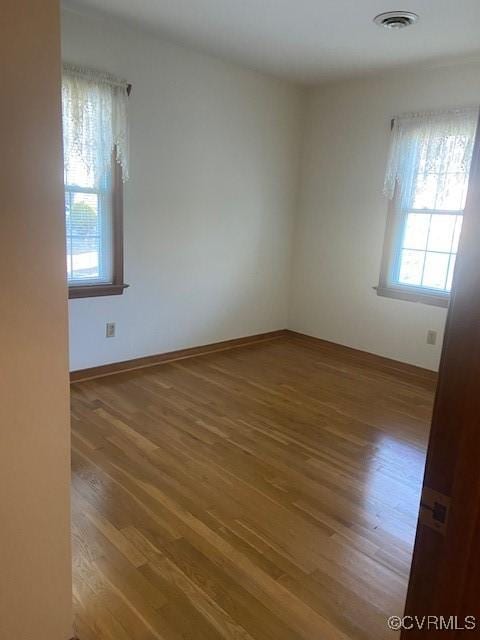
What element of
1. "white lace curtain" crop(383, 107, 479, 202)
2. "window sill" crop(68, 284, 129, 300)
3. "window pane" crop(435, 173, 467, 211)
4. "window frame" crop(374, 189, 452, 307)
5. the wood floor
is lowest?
the wood floor

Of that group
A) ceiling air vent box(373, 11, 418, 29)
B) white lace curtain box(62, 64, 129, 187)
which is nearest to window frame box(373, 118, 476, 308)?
ceiling air vent box(373, 11, 418, 29)

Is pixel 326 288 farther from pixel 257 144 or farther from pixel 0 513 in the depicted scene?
pixel 0 513

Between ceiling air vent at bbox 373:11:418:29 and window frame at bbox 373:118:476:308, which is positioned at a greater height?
ceiling air vent at bbox 373:11:418:29

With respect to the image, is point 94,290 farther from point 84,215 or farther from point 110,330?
point 84,215

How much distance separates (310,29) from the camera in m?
3.27

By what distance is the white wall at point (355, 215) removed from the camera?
4.14 meters

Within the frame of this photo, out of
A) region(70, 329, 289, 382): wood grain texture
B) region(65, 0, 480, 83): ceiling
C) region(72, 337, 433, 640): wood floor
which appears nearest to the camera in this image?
region(72, 337, 433, 640): wood floor

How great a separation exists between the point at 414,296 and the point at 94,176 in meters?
2.85

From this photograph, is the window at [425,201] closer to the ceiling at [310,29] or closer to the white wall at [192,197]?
the ceiling at [310,29]

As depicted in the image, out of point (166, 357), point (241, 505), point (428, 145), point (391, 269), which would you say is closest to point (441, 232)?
point (391, 269)

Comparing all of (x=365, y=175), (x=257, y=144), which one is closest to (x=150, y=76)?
(x=257, y=144)

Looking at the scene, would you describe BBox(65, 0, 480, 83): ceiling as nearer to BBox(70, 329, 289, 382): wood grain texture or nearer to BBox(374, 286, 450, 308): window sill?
BBox(374, 286, 450, 308): window sill

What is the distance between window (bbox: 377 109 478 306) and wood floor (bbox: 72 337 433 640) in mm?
1029

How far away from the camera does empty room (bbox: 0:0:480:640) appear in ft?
3.53
